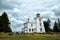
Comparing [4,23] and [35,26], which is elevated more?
[4,23]

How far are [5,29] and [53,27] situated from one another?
33935mm

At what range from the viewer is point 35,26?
8606 cm

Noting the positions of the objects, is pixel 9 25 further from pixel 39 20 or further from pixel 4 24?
pixel 39 20

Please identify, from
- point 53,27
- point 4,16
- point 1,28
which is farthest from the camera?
point 53,27

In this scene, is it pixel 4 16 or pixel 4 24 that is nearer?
pixel 4 24

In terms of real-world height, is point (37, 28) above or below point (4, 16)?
below

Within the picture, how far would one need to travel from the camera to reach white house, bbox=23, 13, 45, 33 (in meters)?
83.7

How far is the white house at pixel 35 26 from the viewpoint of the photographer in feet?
275

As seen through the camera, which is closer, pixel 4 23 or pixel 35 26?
pixel 4 23

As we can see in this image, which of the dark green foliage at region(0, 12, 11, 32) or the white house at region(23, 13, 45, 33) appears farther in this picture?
the white house at region(23, 13, 45, 33)

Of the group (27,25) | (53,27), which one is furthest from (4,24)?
(53,27)

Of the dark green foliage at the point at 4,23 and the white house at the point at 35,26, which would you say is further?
the white house at the point at 35,26

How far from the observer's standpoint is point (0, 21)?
8019 centimetres

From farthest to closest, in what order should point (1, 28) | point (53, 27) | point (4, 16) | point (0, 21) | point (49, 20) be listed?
1. point (49, 20)
2. point (53, 27)
3. point (4, 16)
4. point (0, 21)
5. point (1, 28)
